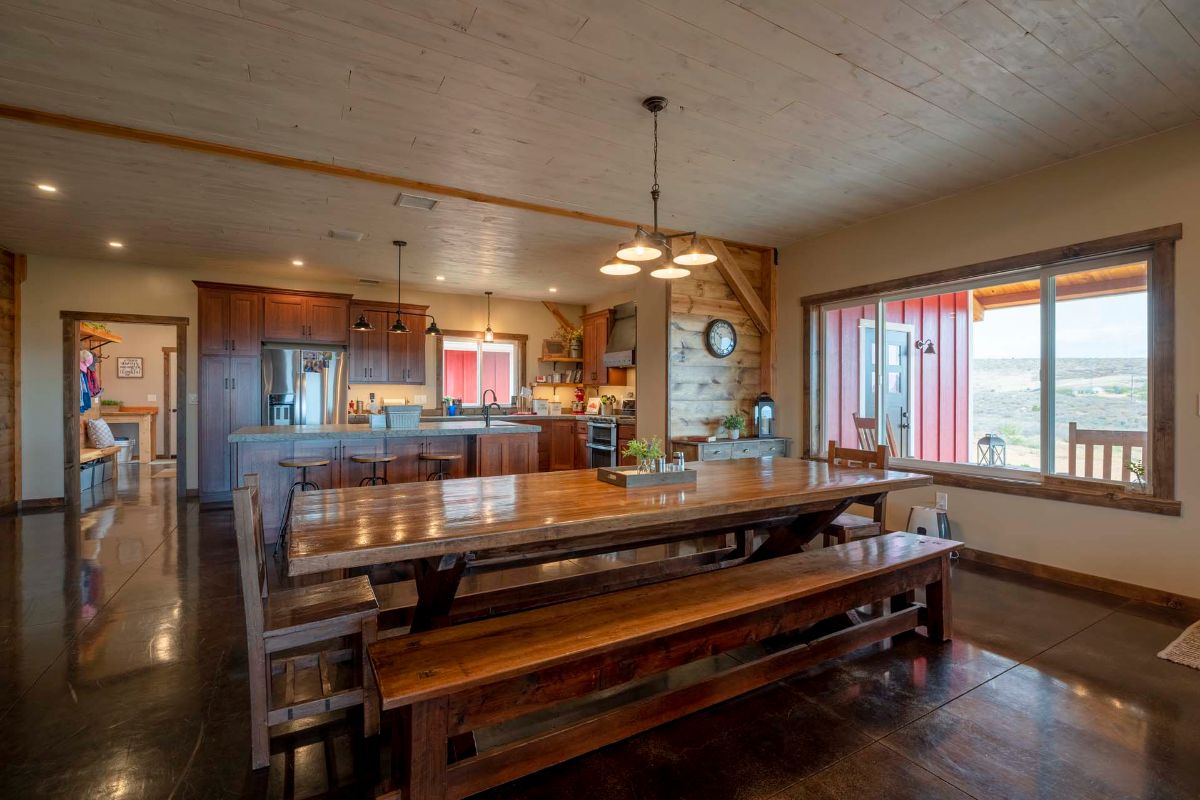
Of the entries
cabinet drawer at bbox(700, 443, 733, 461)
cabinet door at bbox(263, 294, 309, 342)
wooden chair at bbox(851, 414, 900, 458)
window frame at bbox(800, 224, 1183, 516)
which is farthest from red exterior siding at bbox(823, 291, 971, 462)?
cabinet door at bbox(263, 294, 309, 342)

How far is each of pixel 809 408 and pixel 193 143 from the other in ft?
16.6

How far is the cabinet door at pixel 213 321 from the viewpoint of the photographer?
618 centimetres

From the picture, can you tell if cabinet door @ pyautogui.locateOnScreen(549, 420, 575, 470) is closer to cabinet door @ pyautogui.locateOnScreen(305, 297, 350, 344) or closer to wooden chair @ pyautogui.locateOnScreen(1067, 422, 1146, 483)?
cabinet door @ pyautogui.locateOnScreen(305, 297, 350, 344)

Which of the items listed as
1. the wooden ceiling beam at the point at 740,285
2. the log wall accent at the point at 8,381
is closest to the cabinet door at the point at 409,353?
the log wall accent at the point at 8,381

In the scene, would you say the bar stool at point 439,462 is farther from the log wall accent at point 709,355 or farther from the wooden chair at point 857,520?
the wooden chair at point 857,520

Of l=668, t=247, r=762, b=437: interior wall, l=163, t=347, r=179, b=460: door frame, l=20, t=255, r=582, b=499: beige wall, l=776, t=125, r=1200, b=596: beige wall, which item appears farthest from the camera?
l=163, t=347, r=179, b=460: door frame

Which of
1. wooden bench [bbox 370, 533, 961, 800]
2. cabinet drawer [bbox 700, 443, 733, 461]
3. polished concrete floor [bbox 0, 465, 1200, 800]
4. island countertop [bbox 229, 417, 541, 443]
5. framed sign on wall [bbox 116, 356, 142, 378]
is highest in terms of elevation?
framed sign on wall [bbox 116, 356, 142, 378]

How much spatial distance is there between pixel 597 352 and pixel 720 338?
2.99 meters

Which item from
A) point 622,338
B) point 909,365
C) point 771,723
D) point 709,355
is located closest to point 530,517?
point 771,723

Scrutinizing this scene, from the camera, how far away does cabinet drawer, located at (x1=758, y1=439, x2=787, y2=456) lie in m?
5.21

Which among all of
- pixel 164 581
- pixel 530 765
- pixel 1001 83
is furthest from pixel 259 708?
pixel 1001 83

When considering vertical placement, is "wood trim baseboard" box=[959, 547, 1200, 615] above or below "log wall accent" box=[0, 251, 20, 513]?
below

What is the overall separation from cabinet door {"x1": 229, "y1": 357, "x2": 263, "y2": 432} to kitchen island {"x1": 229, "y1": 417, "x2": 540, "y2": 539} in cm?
158

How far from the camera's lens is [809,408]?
5199 millimetres
